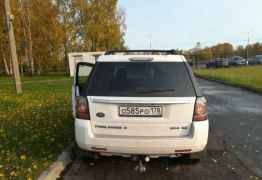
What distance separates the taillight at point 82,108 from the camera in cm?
325

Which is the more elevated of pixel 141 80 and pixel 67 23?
pixel 67 23

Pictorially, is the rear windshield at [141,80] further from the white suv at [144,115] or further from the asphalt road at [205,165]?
the asphalt road at [205,165]

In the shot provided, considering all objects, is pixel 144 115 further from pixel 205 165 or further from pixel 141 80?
pixel 205 165

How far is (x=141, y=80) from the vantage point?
3.34 metres

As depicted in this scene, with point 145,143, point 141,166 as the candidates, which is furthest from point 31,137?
point 145,143

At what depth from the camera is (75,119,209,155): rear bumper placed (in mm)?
3142

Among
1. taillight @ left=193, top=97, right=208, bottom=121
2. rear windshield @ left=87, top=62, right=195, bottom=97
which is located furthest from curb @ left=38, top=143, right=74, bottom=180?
taillight @ left=193, top=97, right=208, bottom=121

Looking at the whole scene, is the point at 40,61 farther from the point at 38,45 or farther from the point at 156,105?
the point at 156,105

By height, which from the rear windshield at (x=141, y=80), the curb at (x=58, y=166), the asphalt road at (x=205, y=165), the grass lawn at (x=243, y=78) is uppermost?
the rear windshield at (x=141, y=80)

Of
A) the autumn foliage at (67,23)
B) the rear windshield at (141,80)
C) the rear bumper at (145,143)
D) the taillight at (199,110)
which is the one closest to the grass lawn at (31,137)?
the rear bumper at (145,143)

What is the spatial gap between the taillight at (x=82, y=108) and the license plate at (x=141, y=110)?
456 millimetres

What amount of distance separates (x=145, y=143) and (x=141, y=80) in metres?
0.83

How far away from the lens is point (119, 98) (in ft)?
10.4

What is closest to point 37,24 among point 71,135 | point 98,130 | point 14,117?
point 14,117
